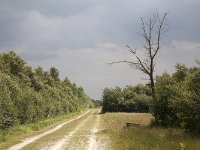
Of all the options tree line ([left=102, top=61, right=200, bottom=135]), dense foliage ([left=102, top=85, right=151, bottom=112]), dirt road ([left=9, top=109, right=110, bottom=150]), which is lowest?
dirt road ([left=9, top=109, right=110, bottom=150])

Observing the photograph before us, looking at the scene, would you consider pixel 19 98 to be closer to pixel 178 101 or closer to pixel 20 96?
pixel 20 96

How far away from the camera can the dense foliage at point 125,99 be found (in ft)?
295

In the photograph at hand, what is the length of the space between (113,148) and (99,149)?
2.88 feet

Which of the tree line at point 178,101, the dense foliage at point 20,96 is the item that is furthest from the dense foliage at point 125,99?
the tree line at point 178,101

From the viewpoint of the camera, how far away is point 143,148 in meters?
19.8

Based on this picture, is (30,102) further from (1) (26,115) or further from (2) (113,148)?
(2) (113,148)

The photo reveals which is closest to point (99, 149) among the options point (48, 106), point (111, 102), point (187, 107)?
point (187, 107)

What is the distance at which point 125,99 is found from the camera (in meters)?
96.0

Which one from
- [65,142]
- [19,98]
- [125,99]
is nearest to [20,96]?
[19,98]

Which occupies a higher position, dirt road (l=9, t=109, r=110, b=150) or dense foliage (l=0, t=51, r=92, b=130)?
dense foliage (l=0, t=51, r=92, b=130)

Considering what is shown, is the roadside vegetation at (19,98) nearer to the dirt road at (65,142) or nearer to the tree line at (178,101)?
the dirt road at (65,142)

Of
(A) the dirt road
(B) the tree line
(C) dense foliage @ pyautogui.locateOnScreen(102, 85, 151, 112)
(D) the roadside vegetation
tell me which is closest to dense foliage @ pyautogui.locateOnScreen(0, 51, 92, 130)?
(D) the roadside vegetation

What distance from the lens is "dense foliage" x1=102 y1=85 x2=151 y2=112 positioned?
295 feet

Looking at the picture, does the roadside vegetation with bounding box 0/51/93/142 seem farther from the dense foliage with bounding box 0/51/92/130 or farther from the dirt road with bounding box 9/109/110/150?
the dirt road with bounding box 9/109/110/150
